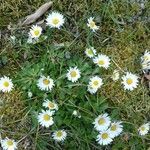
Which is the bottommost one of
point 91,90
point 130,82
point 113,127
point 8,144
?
point 8,144

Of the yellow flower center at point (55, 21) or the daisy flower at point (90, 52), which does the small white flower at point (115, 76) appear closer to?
the daisy flower at point (90, 52)

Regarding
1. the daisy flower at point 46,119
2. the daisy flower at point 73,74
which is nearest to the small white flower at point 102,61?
the daisy flower at point 73,74

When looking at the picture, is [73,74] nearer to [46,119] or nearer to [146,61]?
[46,119]

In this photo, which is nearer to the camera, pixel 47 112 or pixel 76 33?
pixel 47 112

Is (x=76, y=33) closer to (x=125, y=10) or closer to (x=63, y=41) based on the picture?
(x=63, y=41)

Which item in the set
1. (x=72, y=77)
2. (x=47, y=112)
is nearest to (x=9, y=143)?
(x=47, y=112)

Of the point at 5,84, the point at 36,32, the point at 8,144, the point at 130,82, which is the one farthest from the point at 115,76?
the point at 8,144
